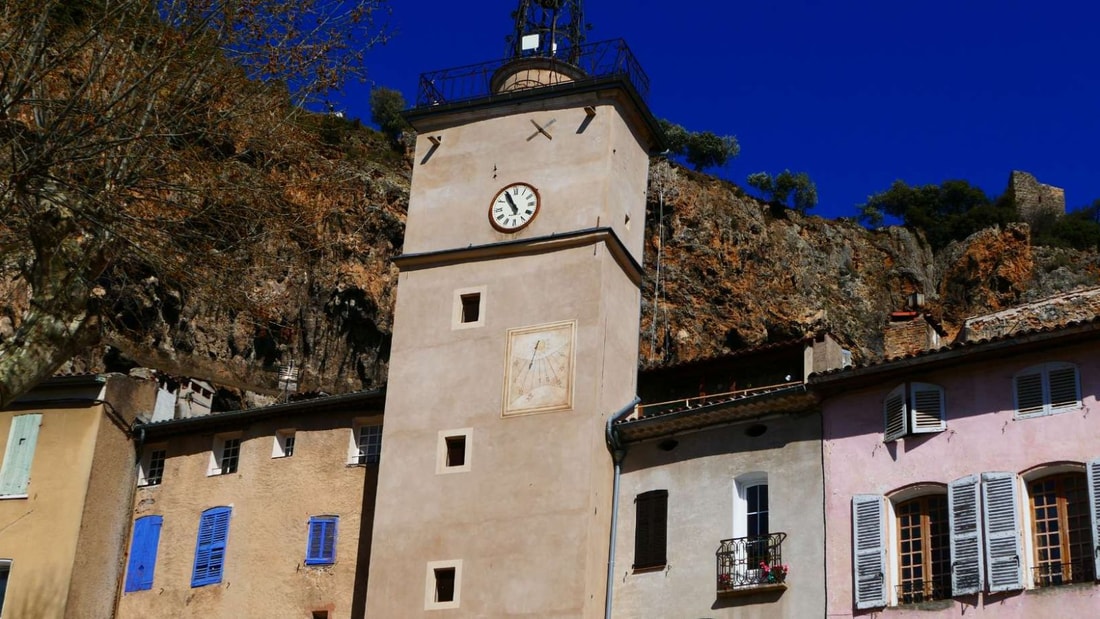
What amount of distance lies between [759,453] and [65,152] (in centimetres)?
1466

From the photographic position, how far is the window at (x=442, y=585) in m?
30.2

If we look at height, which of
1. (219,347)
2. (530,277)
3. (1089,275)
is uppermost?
(1089,275)

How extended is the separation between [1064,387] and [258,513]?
17585 millimetres

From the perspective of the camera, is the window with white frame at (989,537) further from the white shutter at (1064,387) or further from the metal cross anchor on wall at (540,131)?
the metal cross anchor on wall at (540,131)

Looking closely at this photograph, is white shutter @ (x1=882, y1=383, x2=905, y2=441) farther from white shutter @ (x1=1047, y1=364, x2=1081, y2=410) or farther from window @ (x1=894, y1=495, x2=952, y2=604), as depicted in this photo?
white shutter @ (x1=1047, y1=364, x2=1081, y2=410)

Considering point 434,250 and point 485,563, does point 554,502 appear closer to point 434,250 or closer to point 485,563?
point 485,563

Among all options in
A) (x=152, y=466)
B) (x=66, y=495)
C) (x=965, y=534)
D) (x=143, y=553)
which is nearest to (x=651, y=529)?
(x=965, y=534)

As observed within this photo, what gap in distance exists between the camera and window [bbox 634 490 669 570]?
1170 inches

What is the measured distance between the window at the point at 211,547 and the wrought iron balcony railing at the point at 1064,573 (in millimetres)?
17763

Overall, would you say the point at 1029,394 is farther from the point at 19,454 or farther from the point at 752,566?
the point at 19,454

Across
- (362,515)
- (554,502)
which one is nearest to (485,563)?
(554,502)

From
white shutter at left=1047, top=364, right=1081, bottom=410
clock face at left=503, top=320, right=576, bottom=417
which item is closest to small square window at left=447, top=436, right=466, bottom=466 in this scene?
clock face at left=503, top=320, right=576, bottom=417

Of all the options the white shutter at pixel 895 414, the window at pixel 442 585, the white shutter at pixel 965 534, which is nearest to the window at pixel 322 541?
the window at pixel 442 585

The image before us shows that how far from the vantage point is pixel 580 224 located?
33406 millimetres
